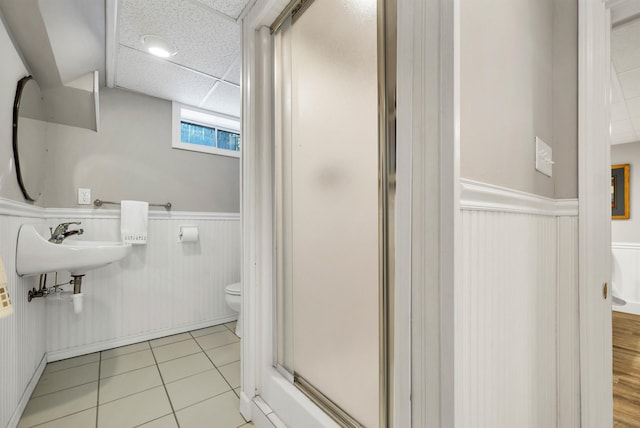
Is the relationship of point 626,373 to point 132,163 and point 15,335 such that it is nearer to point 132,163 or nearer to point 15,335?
point 15,335

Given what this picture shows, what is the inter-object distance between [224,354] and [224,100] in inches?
82.2

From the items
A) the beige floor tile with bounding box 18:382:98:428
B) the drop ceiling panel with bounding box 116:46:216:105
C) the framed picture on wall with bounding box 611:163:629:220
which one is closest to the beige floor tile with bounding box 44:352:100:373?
the beige floor tile with bounding box 18:382:98:428

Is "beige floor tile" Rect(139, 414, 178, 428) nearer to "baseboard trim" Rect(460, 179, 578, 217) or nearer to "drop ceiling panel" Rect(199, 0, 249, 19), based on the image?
"baseboard trim" Rect(460, 179, 578, 217)

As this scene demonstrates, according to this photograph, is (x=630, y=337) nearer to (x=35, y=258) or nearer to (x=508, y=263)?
(x=508, y=263)

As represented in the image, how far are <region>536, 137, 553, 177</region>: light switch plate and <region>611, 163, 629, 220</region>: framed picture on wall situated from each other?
3.80 m

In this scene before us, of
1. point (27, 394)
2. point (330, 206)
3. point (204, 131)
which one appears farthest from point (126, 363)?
point (204, 131)

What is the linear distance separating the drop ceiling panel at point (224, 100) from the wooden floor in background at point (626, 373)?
3089 mm

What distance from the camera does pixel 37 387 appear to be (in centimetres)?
158

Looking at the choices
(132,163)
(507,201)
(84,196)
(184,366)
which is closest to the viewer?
(507,201)

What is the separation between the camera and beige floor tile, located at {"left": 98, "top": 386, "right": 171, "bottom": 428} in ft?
4.33

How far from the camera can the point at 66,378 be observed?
167 cm

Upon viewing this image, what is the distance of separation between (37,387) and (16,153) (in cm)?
133

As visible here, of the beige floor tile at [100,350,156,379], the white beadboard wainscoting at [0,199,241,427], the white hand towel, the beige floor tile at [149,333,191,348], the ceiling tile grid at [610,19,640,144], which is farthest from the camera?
the beige floor tile at [149,333,191,348]

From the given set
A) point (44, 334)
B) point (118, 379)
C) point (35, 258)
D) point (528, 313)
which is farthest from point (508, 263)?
point (44, 334)
